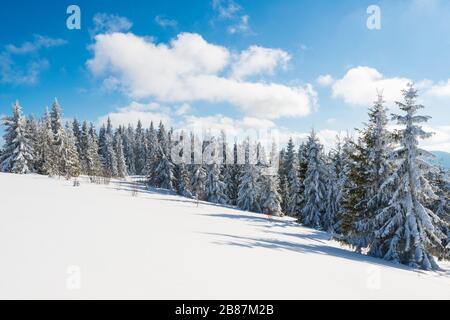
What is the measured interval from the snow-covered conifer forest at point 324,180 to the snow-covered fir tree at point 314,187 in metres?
0.12

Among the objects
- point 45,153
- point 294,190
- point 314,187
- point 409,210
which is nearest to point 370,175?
point 409,210

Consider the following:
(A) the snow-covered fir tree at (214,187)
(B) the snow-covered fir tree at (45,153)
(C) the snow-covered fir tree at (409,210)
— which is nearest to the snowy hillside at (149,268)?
(C) the snow-covered fir tree at (409,210)

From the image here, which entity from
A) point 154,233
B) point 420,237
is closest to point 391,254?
point 420,237

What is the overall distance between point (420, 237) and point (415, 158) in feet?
14.6

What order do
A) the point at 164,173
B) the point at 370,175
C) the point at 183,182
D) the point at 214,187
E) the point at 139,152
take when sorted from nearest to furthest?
the point at 370,175, the point at 214,187, the point at 183,182, the point at 164,173, the point at 139,152

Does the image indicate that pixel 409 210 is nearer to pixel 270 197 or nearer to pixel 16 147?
pixel 270 197

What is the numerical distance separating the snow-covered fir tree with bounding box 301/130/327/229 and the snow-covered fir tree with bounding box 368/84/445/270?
18856 mm

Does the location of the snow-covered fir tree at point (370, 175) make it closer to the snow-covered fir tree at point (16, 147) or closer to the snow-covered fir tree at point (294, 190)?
the snow-covered fir tree at point (294, 190)

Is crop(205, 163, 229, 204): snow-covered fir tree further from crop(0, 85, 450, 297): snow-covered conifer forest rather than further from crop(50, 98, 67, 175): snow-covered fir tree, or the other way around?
crop(50, 98, 67, 175): snow-covered fir tree

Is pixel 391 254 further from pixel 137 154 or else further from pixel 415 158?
pixel 137 154

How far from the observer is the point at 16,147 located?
43.3 metres

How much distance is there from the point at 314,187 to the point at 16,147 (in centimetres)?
4269

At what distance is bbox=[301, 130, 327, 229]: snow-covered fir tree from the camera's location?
1446 inches
